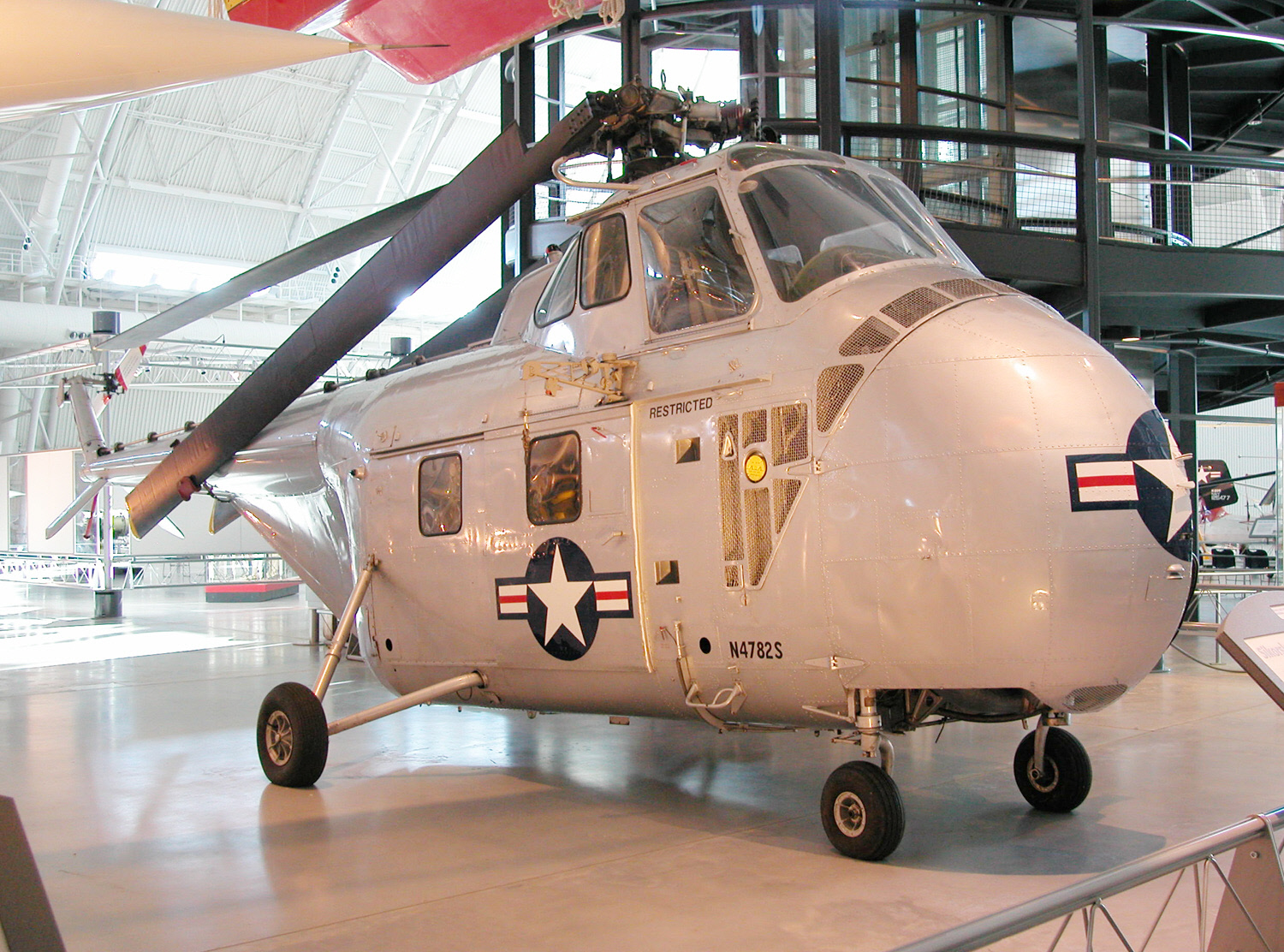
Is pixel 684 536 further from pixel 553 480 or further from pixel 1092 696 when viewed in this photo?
pixel 1092 696

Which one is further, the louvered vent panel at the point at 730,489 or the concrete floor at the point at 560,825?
the louvered vent panel at the point at 730,489

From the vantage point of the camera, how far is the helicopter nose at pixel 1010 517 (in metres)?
4.93

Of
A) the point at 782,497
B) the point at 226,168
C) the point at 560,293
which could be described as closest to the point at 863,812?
the point at 782,497

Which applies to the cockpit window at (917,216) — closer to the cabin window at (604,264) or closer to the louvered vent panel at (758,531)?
the cabin window at (604,264)

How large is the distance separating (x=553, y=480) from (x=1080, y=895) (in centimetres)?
455

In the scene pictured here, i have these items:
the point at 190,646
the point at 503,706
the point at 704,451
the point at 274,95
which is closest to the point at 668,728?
the point at 503,706

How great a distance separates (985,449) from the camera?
5.00m

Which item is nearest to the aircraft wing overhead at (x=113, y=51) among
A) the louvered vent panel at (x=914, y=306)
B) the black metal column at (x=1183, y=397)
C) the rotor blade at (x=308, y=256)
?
the louvered vent panel at (x=914, y=306)

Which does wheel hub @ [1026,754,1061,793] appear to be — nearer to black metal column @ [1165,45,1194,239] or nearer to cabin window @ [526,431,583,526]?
cabin window @ [526,431,583,526]

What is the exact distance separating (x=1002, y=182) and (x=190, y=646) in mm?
13143

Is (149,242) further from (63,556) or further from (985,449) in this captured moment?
(985,449)

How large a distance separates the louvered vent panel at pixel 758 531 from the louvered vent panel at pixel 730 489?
56mm

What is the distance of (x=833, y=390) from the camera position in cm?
543

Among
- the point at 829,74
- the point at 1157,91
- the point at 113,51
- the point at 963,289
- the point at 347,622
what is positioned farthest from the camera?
the point at 1157,91
